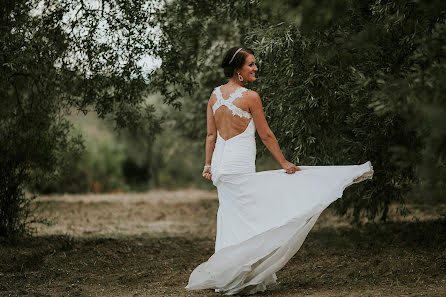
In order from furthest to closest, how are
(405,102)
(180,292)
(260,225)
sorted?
(180,292)
(260,225)
(405,102)

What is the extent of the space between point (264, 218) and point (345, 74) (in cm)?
254

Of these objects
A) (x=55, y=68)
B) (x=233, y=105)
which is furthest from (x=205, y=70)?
(x=233, y=105)

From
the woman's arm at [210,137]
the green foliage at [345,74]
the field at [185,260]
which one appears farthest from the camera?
the field at [185,260]

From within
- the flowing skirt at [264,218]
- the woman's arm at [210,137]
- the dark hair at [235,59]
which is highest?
the dark hair at [235,59]

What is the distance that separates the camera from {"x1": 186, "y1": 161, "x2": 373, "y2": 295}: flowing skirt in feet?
17.5

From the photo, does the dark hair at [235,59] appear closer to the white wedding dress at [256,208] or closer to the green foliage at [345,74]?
the white wedding dress at [256,208]

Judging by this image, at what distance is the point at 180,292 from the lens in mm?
6062

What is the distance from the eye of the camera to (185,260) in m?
8.41

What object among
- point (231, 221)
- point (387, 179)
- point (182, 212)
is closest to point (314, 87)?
point (387, 179)

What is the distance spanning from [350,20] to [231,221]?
286 centimetres

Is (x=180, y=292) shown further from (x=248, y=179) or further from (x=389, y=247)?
(x=389, y=247)

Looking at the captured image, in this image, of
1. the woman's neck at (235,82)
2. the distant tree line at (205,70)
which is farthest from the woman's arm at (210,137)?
the distant tree line at (205,70)

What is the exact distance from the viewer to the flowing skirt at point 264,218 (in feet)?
17.5

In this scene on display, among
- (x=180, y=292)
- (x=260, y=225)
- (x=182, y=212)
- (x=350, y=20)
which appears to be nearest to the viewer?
(x=260, y=225)
